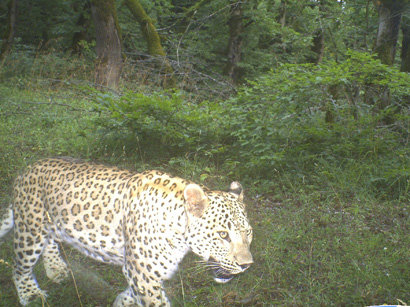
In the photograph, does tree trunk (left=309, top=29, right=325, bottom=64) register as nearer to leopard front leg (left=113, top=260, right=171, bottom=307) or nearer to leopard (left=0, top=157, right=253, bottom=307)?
leopard (left=0, top=157, right=253, bottom=307)

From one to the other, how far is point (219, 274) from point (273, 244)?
3.54 feet

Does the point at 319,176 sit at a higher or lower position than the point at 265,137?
lower

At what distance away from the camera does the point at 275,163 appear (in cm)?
522

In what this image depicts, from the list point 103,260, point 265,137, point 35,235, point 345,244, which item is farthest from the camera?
point 265,137

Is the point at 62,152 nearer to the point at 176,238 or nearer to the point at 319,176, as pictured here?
the point at 176,238

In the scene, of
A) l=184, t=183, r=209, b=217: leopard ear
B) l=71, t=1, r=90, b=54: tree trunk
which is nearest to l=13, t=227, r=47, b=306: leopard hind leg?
l=184, t=183, r=209, b=217: leopard ear

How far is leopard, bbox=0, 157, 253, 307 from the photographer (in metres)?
2.91

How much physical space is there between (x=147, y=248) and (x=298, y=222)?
1987mm

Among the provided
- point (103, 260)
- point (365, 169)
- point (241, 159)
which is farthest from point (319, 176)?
point (103, 260)

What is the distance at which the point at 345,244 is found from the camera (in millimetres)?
3908

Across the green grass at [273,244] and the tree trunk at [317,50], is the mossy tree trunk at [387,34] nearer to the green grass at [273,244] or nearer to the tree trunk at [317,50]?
the green grass at [273,244]

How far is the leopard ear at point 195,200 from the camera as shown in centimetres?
282

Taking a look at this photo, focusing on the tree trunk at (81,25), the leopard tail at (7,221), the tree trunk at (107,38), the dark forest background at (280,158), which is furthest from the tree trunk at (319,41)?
the tree trunk at (81,25)

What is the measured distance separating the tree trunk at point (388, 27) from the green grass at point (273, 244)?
318 cm
